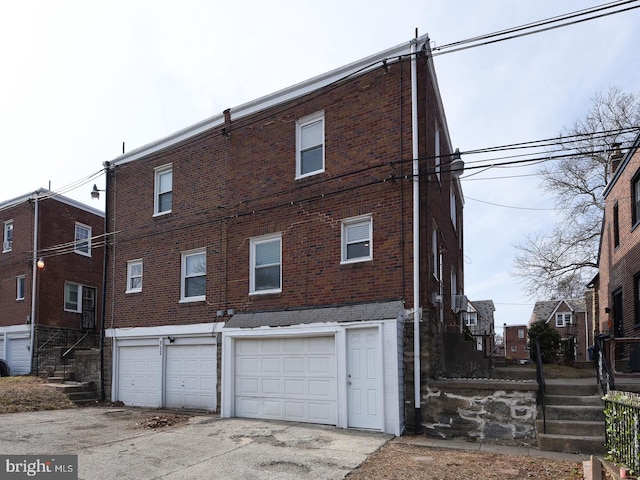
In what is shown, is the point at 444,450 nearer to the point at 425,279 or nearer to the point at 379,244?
the point at 425,279

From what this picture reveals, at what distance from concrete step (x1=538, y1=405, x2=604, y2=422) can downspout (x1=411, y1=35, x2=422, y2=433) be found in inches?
90.7

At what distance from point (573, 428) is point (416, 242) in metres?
4.40

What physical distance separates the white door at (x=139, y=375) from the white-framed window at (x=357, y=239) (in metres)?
7.03

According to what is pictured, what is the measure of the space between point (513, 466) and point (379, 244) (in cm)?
513

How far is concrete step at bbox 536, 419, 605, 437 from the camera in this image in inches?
344

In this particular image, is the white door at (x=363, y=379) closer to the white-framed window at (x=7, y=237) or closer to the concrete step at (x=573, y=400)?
the concrete step at (x=573, y=400)

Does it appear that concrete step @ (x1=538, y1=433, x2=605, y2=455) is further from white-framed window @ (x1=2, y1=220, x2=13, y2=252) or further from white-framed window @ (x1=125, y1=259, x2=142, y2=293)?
white-framed window @ (x1=2, y1=220, x2=13, y2=252)

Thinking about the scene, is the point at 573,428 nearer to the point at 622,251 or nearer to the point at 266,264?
the point at 266,264

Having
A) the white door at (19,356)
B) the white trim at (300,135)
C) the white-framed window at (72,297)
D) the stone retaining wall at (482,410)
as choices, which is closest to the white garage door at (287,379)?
the stone retaining wall at (482,410)

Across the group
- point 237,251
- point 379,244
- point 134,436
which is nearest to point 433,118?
point 379,244

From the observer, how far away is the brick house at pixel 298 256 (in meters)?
11.1

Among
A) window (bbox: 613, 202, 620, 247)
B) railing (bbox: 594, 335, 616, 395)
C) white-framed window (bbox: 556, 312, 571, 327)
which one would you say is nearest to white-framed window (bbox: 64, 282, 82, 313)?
railing (bbox: 594, 335, 616, 395)

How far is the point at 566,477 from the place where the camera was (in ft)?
23.8

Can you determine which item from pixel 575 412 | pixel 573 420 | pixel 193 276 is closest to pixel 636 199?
pixel 575 412
